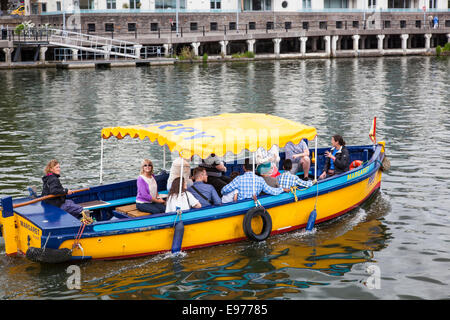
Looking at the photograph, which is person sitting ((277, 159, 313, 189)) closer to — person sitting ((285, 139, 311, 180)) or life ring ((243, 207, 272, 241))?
life ring ((243, 207, 272, 241))

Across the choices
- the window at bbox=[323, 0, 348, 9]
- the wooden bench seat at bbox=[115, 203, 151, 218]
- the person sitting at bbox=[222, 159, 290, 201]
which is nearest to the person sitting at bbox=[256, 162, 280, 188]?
the person sitting at bbox=[222, 159, 290, 201]

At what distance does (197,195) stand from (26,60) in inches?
2054

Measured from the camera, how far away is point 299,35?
68.3 meters

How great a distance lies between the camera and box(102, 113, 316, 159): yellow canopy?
12586mm

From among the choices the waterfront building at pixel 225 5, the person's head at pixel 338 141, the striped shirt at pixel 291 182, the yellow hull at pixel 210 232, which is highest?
the waterfront building at pixel 225 5

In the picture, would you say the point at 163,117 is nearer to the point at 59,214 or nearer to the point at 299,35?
the point at 59,214

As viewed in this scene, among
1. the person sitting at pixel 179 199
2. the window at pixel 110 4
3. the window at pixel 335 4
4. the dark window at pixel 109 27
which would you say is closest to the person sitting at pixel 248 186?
the person sitting at pixel 179 199

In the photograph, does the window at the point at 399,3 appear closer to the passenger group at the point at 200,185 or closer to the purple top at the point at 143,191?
the passenger group at the point at 200,185

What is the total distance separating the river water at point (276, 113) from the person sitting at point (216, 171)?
1.62m

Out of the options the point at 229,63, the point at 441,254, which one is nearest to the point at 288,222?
the point at 441,254

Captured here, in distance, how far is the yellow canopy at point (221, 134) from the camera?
12586 millimetres

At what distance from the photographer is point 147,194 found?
13.3 metres

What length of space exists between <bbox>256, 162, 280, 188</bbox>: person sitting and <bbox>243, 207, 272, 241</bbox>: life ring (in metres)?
0.99

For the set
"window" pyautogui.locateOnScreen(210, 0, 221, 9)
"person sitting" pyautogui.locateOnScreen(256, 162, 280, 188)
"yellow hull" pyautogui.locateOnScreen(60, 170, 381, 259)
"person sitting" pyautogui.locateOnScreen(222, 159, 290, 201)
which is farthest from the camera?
"window" pyautogui.locateOnScreen(210, 0, 221, 9)
